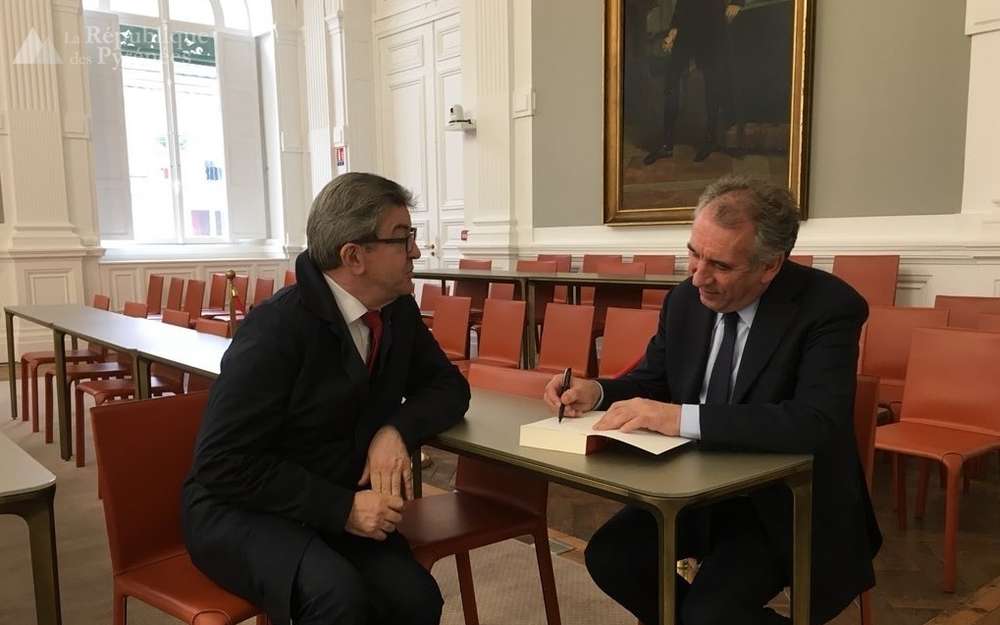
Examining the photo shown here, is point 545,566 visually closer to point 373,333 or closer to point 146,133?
point 373,333

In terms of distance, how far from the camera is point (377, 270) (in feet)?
5.82

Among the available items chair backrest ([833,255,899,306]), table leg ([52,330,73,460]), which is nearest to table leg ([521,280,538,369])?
chair backrest ([833,255,899,306])

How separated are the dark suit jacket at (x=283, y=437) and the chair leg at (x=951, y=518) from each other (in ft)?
5.74

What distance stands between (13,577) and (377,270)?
6.87 feet

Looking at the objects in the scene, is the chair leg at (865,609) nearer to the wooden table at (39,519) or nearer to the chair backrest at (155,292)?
the wooden table at (39,519)

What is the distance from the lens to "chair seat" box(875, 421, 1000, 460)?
8.62 feet

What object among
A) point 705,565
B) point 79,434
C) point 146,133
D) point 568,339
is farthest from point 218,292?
point 705,565

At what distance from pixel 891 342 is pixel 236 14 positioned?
906 cm

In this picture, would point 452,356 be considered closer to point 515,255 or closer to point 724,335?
point 724,335

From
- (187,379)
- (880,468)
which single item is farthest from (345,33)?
(880,468)

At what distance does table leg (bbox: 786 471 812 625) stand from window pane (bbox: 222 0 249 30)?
10.0m

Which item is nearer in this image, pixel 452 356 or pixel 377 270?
pixel 377 270

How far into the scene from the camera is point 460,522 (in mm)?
2057

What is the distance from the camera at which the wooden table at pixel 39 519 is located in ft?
4.85
